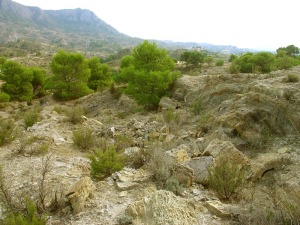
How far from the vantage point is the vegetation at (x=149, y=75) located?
16828mm

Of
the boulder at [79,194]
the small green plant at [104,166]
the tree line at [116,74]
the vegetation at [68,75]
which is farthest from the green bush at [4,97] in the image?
the boulder at [79,194]

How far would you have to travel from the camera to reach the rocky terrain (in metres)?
4.16

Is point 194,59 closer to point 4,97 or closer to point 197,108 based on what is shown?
point 4,97

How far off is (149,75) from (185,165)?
11636 millimetres

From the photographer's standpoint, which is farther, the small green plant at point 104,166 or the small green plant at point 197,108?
the small green plant at point 197,108

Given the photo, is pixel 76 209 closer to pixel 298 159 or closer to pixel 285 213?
pixel 285 213

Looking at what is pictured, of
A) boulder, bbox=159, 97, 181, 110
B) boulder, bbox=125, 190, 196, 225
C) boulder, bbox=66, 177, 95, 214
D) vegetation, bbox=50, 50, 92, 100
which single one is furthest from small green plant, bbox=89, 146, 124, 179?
vegetation, bbox=50, 50, 92, 100

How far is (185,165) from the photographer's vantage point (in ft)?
18.7

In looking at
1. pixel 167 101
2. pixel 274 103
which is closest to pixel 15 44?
pixel 167 101

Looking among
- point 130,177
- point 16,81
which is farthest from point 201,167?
point 16,81

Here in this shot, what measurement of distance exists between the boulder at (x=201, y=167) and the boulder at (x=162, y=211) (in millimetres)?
1334

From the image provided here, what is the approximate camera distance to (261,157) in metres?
6.90

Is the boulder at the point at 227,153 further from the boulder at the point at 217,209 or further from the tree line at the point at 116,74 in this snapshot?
the tree line at the point at 116,74

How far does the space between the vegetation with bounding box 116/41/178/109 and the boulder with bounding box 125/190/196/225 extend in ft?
42.3
